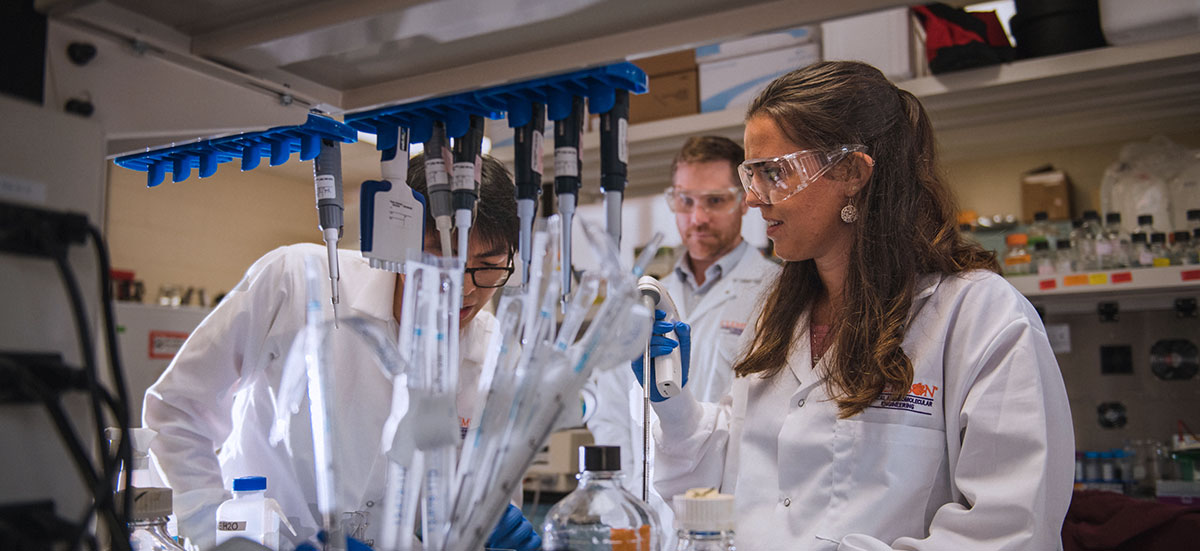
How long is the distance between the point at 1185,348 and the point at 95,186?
320cm

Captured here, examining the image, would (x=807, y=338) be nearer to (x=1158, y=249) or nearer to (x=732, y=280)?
(x=732, y=280)

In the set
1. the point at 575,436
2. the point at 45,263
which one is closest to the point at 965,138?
the point at 575,436

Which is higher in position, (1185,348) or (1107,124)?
(1107,124)

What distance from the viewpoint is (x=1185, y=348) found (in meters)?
2.83

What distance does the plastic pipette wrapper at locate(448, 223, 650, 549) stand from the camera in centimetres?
72

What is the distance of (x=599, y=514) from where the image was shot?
81 centimetres

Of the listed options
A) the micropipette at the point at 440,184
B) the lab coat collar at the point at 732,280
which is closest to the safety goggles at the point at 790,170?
the micropipette at the point at 440,184

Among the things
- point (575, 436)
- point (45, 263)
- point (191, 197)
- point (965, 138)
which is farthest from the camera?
point (191, 197)

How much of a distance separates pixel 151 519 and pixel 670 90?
254 centimetres

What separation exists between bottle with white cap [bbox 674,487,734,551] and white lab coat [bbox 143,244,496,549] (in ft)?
2.29

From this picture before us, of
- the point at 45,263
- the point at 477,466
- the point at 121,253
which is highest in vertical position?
the point at 121,253

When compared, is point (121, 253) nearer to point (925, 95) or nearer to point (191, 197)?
point (191, 197)

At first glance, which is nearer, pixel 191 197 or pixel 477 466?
pixel 477 466

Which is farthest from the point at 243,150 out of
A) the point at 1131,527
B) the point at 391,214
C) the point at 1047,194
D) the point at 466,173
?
the point at 1047,194
